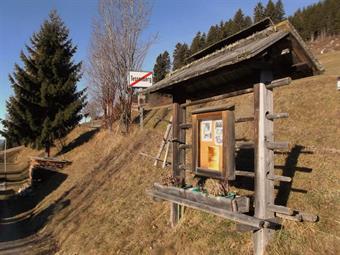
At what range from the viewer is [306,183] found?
21.5 feet

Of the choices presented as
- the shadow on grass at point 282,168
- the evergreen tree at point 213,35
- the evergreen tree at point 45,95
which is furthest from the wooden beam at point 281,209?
the evergreen tree at point 213,35

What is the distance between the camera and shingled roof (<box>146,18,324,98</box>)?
16.4 feet

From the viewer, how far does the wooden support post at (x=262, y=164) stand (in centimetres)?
510

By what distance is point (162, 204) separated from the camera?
29.5 ft

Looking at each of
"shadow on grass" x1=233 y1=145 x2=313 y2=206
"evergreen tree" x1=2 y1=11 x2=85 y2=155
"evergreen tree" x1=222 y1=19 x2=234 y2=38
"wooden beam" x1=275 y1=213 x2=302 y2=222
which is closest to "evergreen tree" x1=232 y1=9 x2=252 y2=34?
"evergreen tree" x1=222 y1=19 x2=234 y2=38

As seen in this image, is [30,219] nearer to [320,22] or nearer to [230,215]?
[230,215]

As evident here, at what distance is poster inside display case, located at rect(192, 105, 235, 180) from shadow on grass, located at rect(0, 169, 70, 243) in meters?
7.67

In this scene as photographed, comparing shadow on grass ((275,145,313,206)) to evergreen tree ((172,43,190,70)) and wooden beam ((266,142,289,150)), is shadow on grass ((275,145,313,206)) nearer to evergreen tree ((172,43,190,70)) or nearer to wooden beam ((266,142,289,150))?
wooden beam ((266,142,289,150))

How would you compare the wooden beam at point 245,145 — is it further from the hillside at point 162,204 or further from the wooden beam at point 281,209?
the hillside at point 162,204

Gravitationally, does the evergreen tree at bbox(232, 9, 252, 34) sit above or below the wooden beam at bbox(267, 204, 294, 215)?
above

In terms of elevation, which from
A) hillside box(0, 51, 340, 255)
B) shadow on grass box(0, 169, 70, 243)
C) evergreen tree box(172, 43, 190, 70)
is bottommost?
shadow on grass box(0, 169, 70, 243)

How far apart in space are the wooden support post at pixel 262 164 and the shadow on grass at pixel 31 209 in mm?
8567

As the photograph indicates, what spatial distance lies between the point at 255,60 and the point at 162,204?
16.6 ft

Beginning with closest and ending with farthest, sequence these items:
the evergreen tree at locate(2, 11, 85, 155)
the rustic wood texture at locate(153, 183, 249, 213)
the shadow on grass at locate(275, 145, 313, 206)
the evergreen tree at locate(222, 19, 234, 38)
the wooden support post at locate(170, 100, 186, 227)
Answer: the rustic wood texture at locate(153, 183, 249, 213)
the shadow on grass at locate(275, 145, 313, 206)
the wooden support post at locate(170, 100, 186, 227)
the evergreen tree at locate(2, 11, 85, 155)
the evergreen tree at locate(222, 19, 234, 38)
